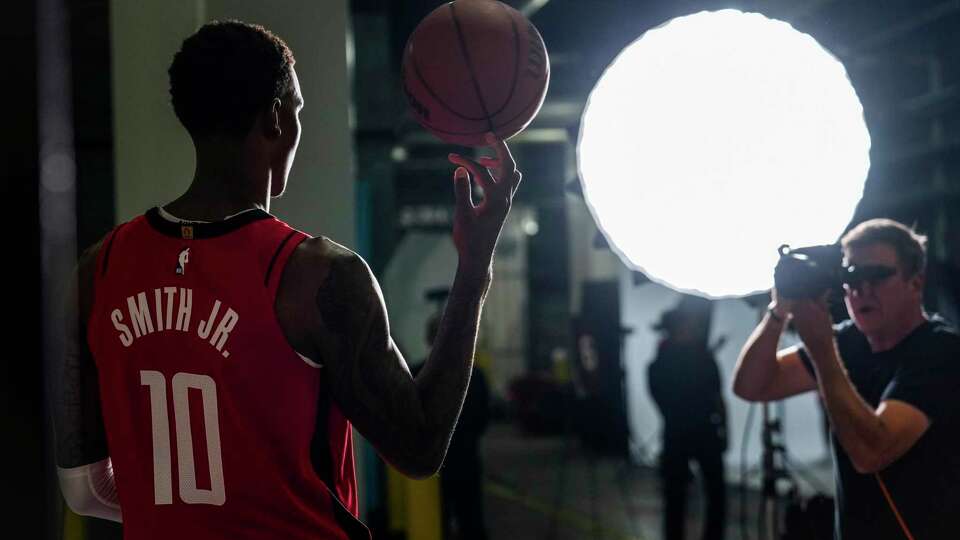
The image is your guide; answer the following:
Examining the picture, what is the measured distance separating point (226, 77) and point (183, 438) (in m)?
0.47

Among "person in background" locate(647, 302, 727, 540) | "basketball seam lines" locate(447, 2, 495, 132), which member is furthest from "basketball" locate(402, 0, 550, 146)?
"person in background" locate(647, 302, 727, 540)

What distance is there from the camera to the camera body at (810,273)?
6.35 feet

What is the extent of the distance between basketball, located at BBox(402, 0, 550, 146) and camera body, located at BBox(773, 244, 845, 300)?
2.29 feet

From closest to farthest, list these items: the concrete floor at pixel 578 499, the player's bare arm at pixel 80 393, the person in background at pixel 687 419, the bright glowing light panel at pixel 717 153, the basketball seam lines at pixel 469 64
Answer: the player's bare arm at pixel 80 393
the basketball seam lines at pixel 469 64
the bright glowing light panel at pixel 717 153
the person in background at pixel 687 419
the concrete floor at pixel 578 499

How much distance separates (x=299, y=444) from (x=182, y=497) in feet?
0.53

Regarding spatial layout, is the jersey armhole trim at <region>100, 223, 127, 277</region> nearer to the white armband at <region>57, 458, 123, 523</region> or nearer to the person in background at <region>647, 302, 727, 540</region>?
the white armband at <region>57, 458, 123, 523</region>

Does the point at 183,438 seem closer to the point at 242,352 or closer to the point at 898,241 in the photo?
the point at 242,352

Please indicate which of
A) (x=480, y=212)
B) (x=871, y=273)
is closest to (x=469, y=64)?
(x=480, y=212)

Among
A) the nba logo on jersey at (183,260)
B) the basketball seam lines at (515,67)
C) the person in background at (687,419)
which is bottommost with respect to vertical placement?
the person in background at (687,419)

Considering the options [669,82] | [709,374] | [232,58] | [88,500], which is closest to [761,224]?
[669,82]

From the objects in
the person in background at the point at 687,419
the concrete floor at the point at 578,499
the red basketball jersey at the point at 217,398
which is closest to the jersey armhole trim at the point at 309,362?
the red basketball jersey at the point at 217,398

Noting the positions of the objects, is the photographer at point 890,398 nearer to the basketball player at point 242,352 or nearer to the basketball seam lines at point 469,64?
the basketball seam lines at point 469,64

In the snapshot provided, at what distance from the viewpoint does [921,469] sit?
6.52 feet

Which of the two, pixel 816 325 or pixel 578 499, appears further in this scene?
pixel 578 499
